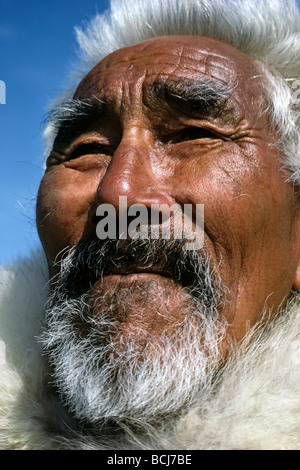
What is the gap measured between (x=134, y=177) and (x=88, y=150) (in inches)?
16.9

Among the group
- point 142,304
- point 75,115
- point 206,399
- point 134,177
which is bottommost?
point 206,399

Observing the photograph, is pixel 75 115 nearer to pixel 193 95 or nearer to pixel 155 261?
pixel 193 95

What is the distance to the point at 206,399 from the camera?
169 centimetres

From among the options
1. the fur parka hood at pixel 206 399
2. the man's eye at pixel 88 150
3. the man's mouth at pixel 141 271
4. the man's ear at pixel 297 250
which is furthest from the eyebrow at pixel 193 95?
the fur parka hood at pixel 206 399

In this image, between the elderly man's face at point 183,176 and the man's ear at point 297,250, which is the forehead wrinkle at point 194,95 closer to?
the elderly man's face at point 183,176

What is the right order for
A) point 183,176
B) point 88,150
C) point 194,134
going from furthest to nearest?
point 88,150, point 194,134, point 183,176

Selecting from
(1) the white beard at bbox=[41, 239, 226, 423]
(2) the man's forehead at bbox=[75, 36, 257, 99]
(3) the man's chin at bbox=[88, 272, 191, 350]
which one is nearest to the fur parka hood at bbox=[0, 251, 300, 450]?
(1) the white beard at bbox=[41, 239, 226, 423]

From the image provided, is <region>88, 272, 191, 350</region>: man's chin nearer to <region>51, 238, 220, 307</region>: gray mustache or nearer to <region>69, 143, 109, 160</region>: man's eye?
<region>51, 238, 220, 307</region>: gray mustache

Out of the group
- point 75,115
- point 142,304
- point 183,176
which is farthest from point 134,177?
point 75,115

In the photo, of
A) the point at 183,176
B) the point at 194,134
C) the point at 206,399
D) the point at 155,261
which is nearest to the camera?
the point at 206,399

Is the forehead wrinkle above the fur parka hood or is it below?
above

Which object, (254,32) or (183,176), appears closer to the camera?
(183,176)

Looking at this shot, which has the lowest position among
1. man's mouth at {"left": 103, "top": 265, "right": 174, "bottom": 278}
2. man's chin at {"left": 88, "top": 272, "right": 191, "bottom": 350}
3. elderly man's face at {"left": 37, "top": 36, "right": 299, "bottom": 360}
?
Result: man's chin at {"left": 88, "top": 272, "right": 191, "bottom": 350}

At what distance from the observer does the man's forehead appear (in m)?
2.08
